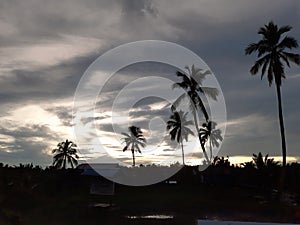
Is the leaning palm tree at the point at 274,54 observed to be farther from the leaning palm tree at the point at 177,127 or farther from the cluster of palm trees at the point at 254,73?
the leaning palm tree at the point at 177,127

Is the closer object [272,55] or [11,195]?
[11,195]

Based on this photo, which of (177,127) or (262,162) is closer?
(262,162)

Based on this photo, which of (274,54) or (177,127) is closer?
(274,54)

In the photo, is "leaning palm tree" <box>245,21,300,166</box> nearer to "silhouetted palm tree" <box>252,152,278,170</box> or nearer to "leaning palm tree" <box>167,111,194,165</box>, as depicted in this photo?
"silhouetted palm tree" <box>252,152,278,170</box>

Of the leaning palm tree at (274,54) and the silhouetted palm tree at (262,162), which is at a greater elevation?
the leaning palm tree at (274,54)

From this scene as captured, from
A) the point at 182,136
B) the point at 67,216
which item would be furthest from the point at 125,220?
the point at 182,136

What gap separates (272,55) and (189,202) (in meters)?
15.8

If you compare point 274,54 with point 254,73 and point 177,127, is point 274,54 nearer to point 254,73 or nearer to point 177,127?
point 254,73

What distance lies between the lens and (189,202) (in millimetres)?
40500

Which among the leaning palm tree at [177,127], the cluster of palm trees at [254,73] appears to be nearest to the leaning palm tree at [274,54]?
the cluster of palm trees at [254,73]

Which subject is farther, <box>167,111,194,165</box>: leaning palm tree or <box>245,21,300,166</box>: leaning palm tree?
<box>167,111,194,165</box>: leaning palm tree

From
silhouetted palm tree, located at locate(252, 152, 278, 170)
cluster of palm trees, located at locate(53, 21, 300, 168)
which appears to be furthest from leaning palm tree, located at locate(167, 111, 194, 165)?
silhouetted palm tree, located at locate(252, 152, 278, 170)

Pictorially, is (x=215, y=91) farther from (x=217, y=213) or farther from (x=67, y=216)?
(x=67, y=216)

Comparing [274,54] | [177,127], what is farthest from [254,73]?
[177,127]
